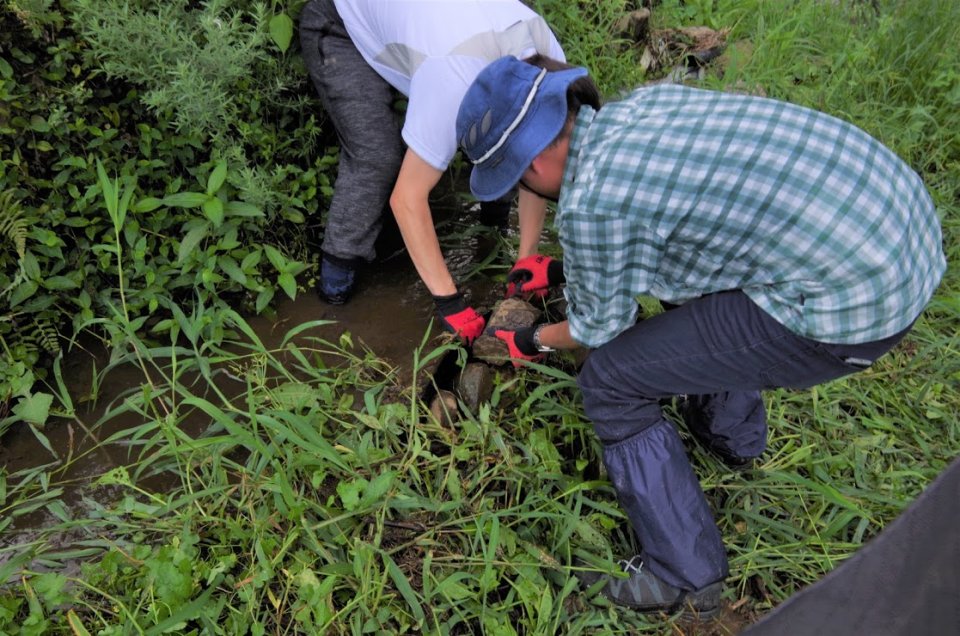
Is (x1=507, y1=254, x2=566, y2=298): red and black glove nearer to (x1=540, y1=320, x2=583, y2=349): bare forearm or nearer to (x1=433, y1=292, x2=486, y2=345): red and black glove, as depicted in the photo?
(x1=433, y1=292, x2=486, y2=345): red and black glove

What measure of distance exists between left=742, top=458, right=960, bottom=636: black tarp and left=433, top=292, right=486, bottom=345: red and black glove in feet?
5.63

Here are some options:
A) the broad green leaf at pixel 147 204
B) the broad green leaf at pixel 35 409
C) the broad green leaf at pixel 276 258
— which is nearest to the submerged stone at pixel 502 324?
the broad green leaf at pixel 276 258

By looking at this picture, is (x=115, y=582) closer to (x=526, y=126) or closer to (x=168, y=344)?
(x=168, y=344)

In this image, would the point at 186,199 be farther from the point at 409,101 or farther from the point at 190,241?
the point at 409,101

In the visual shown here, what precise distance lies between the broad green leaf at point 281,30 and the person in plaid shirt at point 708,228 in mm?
1317

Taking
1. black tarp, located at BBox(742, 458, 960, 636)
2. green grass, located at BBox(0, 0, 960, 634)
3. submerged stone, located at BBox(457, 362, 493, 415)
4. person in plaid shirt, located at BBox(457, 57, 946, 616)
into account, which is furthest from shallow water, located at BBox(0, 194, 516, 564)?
black tarp, located at BBox(742, 458, 960, 636)

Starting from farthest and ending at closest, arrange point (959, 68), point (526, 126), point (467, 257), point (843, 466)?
point (959, 68) → point (467, 257) → point (843, 466) → point (526, 126)

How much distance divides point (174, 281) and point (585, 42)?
2.34 m

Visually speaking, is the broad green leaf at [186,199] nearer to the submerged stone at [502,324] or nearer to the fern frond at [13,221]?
the fern frond at [13,221]

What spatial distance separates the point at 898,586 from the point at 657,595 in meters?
0.96

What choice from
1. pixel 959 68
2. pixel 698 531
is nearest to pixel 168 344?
pixel 698 531

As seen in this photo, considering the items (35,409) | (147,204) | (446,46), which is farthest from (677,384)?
(35,409)

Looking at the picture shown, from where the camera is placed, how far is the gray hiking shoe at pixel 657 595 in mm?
1818

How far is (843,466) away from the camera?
2.17m
